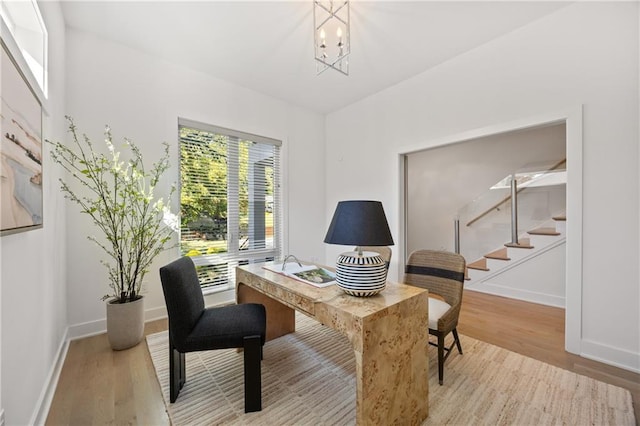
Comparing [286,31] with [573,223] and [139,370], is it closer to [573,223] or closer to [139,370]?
[573,223]

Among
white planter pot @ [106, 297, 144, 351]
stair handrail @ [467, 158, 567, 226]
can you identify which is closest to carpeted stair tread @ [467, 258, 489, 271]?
stair handrail @ [467, 158, 567, 226]

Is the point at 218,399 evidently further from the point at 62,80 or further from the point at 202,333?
the point at 62,80

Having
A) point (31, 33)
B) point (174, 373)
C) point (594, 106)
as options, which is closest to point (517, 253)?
point (594, 106)

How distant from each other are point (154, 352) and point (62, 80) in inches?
97.7

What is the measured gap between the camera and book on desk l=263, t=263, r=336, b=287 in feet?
5.83

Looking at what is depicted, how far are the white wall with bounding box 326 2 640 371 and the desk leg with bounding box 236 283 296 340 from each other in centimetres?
247

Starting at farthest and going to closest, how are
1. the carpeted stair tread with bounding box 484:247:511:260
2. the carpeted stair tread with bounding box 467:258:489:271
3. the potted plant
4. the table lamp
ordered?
the carpeted stair tread with bounding box 467:258:489:271
the carpeted stair tread with bounding box 484:247:511:260
the potted plant
the table lamp

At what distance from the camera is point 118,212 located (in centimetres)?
243

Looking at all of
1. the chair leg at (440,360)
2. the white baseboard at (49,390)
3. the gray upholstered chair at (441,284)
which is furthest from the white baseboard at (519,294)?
the white baseboard at (49,390)

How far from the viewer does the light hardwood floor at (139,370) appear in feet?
5.16

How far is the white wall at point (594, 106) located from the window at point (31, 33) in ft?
11.5

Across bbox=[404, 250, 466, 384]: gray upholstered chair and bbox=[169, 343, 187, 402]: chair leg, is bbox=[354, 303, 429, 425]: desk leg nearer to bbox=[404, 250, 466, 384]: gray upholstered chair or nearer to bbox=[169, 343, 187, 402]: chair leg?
bbox=[404, 250, 466, 384]: gray upholstered chair

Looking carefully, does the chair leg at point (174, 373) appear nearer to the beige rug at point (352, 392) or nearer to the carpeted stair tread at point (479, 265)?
the beige rug at point (352, 392)

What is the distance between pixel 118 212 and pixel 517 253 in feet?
16.2
